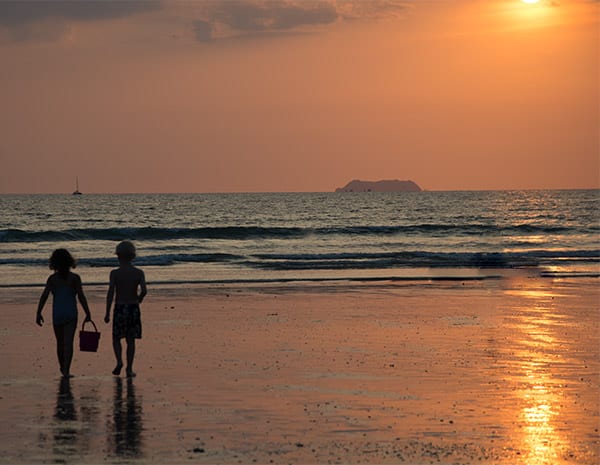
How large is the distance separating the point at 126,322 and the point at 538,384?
198 inches

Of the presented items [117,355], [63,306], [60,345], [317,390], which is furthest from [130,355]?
[317,390]

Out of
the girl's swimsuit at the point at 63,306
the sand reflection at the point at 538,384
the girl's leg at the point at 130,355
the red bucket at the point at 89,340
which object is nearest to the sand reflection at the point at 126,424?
the girl's leg at the point at 130,355

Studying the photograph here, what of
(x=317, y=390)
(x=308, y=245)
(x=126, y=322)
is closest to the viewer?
(x=317, y=390)

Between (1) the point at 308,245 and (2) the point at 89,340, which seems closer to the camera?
(2) the point at 89,340

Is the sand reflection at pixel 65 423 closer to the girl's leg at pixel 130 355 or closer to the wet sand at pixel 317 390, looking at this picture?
the wet sand at pixel 317 390

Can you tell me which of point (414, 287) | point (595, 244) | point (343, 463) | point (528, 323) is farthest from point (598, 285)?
point (595, 244)

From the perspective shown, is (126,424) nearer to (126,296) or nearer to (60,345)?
(60,345)

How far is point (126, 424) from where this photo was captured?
9.69 metres

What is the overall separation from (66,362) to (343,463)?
5.22 metres

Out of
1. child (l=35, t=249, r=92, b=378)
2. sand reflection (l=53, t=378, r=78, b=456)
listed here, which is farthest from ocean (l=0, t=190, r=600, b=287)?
sand reflection (l=53, t=378, r=78, b=456)

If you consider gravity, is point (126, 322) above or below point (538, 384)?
above

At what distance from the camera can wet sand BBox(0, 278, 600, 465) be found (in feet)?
28.8

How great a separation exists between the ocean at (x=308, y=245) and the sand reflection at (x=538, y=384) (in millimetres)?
12041

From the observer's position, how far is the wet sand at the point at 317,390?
8.78m
